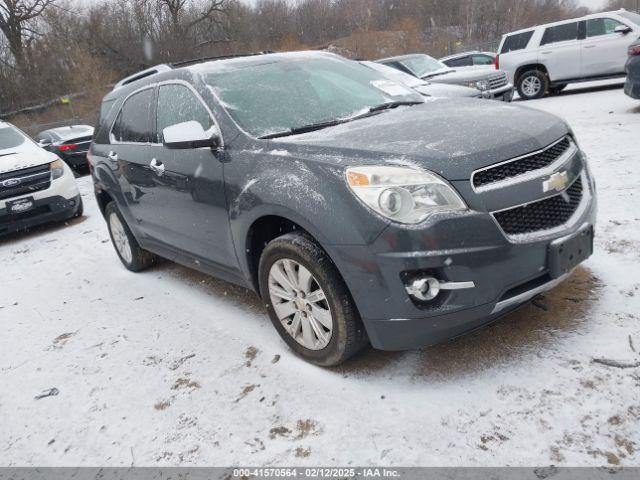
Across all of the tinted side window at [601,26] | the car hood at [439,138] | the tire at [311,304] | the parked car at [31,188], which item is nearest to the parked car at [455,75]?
the tinted side window at [601,26]

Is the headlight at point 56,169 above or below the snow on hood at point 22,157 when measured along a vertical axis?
below

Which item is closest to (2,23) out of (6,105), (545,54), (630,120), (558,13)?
(6,105)

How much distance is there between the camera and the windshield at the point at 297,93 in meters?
3.02

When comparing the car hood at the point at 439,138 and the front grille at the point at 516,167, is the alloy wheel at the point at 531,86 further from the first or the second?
the front grille at the point at 516,167

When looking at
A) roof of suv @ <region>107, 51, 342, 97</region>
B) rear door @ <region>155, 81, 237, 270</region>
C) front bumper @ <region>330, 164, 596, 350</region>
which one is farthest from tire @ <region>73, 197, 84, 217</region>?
front bumper @ <region>330, 164, 596, 350</region>

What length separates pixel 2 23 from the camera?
38062mm

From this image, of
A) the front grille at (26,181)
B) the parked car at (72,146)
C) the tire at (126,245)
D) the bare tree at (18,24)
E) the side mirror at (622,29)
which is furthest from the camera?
the bare tree at (18,24)

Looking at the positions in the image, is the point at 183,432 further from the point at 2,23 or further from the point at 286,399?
the point at 2,23

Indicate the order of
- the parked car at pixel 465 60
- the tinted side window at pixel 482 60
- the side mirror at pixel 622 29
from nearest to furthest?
the side mirror at pixel 622 29
the parked car at pixel 465 60
the tinted side window at pixel 482 60

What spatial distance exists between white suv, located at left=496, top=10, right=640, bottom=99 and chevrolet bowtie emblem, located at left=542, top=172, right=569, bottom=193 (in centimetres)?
1051

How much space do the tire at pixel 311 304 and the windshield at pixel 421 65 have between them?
9306 millimetres

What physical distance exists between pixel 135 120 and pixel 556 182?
3.19 metres

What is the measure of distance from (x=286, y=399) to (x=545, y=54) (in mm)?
12125

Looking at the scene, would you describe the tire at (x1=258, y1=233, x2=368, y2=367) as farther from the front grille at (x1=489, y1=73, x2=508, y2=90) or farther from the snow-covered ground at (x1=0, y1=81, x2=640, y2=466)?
the front grille at (x1=489, y1=73, x2=508, y2=90)
